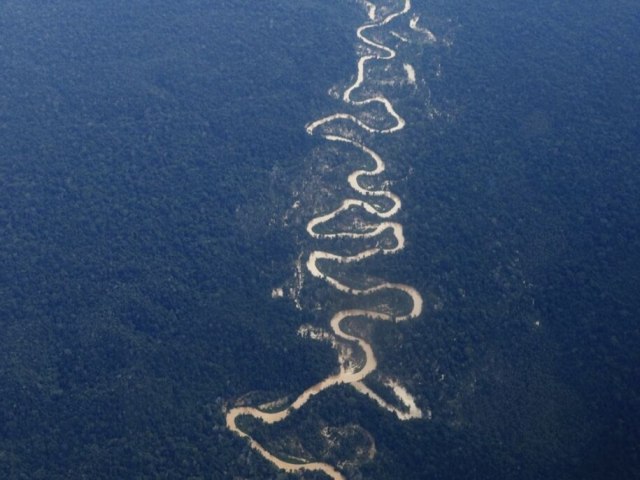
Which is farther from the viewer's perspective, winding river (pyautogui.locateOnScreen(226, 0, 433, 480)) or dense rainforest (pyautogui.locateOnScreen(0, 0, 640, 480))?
winding river (pyautogui.locateOnScreen(226, 0, 433, 480))

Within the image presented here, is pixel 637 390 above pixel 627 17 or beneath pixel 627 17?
beneath

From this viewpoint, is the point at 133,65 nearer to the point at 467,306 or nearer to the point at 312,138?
the point at 312,138

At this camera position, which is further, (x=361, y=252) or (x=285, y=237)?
(x=285, y=237)

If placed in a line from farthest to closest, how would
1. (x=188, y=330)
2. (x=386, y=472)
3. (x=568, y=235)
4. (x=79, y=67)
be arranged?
(x=79, y=67)
(x=568, y=235)
(x=188, y=330)
(x=386, y=472)

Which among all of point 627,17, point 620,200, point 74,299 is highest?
point 627,17

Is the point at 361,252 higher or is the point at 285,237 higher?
the point at 361,252

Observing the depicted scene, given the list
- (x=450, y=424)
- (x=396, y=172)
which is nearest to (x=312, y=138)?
(x=396, y=172)

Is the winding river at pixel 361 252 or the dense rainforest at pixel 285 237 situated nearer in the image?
the dense rainforest at pixel 285 237

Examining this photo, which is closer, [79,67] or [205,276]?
[205,276]
